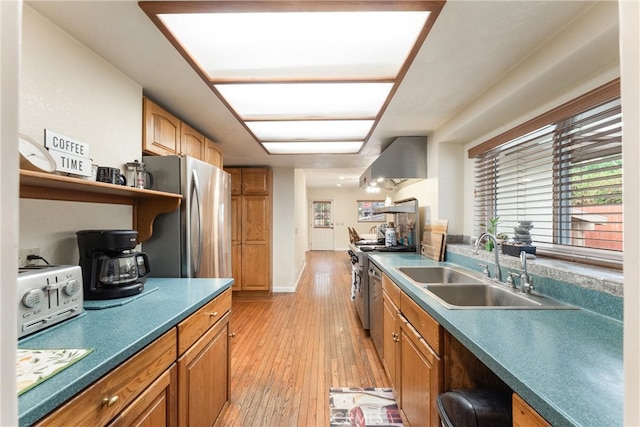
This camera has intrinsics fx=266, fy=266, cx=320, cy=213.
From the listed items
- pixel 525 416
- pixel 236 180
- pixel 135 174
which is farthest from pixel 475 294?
pixel 236 180

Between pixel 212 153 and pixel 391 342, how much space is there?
2502 mm

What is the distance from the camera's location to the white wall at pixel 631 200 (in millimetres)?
347

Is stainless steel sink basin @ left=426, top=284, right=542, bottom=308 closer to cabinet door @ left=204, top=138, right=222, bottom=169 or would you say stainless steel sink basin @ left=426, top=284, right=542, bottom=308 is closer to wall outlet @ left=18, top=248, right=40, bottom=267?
wall outlet @ left=18, top=248, right=40, bottom=267

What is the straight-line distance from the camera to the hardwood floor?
1.81 m

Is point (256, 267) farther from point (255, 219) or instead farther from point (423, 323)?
point (423, 323)

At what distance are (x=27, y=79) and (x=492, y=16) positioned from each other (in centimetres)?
203

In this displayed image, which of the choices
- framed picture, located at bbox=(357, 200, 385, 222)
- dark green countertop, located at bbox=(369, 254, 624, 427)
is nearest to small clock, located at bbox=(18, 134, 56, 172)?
dark green countertop, located at bbox=(369, 254, 624, 427)

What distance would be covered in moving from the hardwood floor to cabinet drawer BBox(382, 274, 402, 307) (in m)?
0.72

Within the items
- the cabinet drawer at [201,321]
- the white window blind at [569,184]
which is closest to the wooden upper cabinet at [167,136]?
the cabinet drawer at [201,321]

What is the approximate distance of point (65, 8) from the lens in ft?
3.76

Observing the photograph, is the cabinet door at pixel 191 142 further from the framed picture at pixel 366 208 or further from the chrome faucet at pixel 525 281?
the framed picture at pixel 366 208

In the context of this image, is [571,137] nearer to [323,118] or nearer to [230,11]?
[323,118]

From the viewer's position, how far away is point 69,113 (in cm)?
134

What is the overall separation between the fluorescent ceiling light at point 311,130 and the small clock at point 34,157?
1.45 meters
